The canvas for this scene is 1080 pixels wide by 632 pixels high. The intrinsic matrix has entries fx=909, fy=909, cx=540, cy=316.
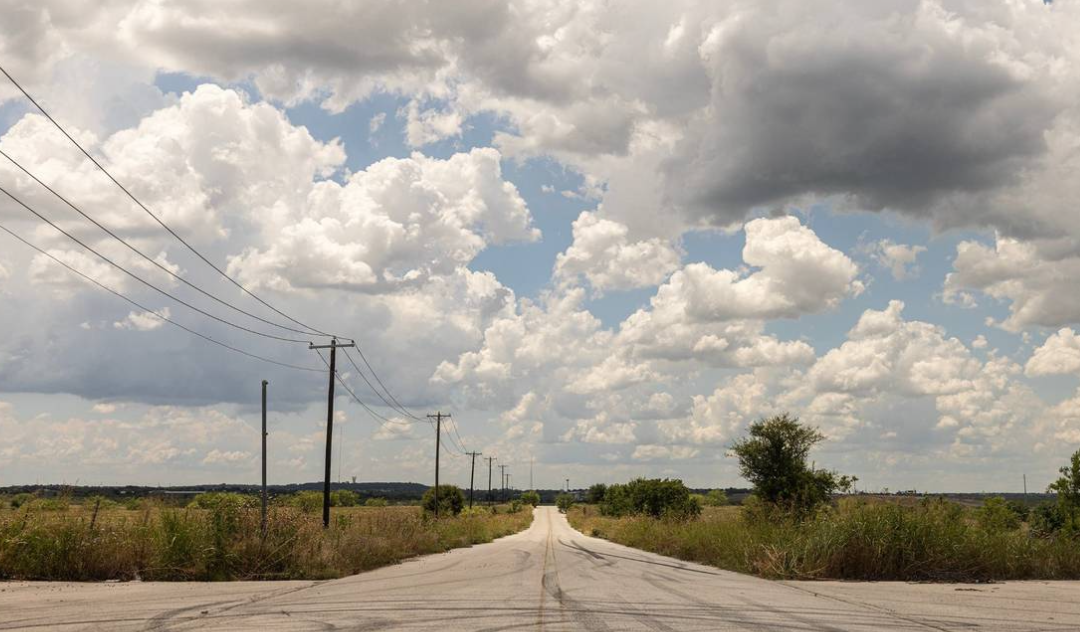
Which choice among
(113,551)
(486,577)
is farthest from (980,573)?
(113,551)

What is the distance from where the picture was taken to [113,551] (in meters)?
21.5

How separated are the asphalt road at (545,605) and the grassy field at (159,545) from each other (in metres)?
1.62

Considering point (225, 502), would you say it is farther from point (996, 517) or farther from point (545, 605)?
point (996, 517)

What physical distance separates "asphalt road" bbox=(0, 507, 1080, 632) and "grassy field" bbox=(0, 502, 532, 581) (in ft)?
5.30

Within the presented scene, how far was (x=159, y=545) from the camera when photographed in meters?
21.7

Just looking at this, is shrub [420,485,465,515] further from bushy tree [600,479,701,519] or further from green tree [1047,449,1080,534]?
green tree [1047,449,1080,534]

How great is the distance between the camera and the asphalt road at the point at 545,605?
39.1 feet

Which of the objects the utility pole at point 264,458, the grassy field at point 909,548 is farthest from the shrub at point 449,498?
the grassy field at point 909,548

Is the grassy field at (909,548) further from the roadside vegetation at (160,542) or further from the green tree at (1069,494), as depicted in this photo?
the roadside vegetation at (160,542)

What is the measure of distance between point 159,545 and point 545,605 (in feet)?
38.4

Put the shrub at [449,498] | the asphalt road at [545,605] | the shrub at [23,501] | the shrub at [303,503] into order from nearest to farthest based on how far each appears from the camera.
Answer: the asphalt road at [545,605], the shrub at [23,501], the shrub at [303,503], the shrub at [449,498]

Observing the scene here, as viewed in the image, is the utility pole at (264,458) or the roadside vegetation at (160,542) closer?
the roadside vegetation at (160,542)

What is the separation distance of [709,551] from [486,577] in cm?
960

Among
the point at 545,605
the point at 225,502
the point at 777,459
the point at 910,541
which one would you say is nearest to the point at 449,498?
the point at 777,459
